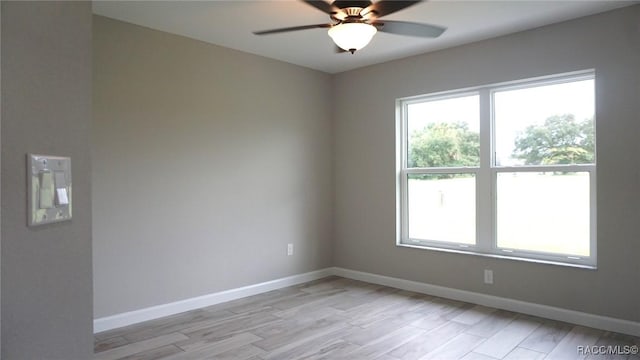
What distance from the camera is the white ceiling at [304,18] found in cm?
315

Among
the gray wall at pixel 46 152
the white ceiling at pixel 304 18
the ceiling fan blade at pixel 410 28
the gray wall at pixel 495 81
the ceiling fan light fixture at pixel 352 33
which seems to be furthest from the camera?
the gray wall at pixel 495 81

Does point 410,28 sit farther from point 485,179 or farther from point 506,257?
point 506,257

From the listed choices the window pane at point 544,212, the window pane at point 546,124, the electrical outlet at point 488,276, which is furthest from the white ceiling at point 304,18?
the electrical outlet at point 488,276

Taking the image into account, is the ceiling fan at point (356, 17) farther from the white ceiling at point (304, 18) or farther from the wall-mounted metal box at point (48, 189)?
the wall-mounted metal box at point (48, 189)

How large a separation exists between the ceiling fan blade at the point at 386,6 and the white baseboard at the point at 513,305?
2.79m

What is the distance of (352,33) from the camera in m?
2.67

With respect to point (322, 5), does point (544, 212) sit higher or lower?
lower

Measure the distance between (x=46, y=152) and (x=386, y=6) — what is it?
2252 millimetres

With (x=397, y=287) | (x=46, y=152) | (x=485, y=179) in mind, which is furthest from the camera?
(x=397, y=287)

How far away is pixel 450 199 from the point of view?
14.4 ft

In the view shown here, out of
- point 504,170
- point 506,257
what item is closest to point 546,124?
point 504,170

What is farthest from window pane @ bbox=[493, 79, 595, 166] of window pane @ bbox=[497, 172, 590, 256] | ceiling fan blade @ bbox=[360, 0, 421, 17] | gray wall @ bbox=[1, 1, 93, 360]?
gray wall @ bbox=[1, 1, 93, 360]

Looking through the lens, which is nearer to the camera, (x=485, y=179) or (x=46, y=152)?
(x=46, y=152)

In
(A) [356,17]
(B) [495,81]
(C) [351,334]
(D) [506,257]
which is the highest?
(A) [356,17]
